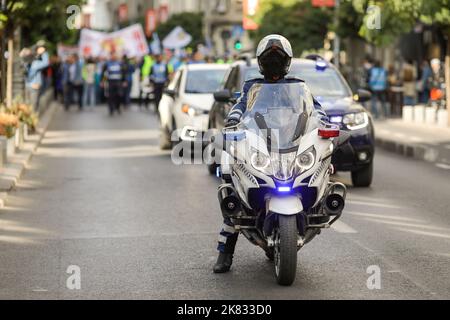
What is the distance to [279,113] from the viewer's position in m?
9.16

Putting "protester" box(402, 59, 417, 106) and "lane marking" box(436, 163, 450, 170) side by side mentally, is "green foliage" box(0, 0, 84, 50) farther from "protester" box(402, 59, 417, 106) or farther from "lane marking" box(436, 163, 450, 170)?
Answer: "protester" box(402, 59, 417, 106)

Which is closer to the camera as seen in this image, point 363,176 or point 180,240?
point 180,240

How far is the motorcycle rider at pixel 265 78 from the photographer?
927 centimetres

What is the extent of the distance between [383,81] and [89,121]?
7833 millimetres

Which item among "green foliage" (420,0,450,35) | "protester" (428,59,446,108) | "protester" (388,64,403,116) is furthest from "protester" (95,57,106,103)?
"green foliage" (420,0,450,35)

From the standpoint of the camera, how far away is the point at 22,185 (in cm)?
1681

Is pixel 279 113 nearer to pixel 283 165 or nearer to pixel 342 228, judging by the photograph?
pixel 283 165

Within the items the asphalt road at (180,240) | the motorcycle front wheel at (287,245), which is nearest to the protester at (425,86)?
the asphalt road at (180,240)

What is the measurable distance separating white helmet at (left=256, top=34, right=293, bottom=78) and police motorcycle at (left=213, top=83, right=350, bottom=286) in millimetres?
106

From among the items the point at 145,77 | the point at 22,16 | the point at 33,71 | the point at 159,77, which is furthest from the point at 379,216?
the point at 145,77

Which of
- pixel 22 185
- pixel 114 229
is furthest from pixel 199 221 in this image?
pixel 22 185

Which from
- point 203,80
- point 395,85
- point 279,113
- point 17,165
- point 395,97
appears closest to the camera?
point 279,113

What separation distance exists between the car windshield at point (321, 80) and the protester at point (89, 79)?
995 inches

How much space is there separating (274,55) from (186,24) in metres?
82.1
